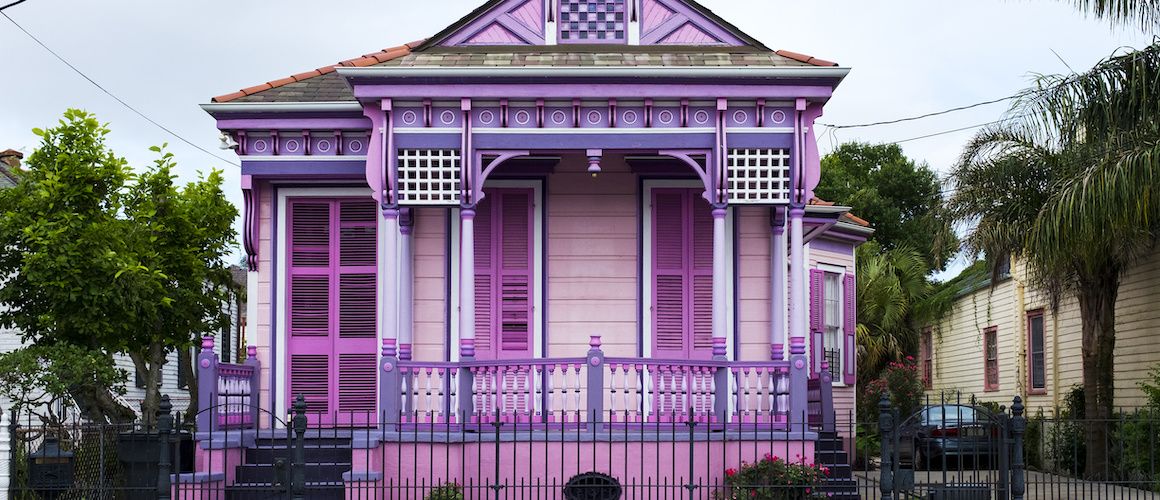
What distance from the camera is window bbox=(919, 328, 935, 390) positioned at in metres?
33.1

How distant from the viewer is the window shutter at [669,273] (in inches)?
587

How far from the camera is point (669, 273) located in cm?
1495

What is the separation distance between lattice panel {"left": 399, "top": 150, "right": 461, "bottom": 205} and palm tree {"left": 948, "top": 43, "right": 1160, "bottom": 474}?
6.39 meters

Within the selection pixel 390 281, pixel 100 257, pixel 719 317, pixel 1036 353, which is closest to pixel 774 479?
pixel 719 317

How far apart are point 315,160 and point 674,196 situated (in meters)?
3.80

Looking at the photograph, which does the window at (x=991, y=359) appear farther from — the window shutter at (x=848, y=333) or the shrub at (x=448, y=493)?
the shrub at (x=448, y=493)

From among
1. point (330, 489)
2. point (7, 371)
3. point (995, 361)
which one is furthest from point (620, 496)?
point (995, 361)

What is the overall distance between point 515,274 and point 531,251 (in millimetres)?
300

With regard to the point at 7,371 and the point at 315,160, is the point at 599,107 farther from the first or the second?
the point at 7,371

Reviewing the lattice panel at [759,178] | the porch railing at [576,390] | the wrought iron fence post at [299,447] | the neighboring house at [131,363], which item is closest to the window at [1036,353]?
the lattice panel at [759,178]

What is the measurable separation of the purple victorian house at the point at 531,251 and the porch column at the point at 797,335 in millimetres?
28

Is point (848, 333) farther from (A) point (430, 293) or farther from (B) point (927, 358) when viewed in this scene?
(B) point (927, 358)

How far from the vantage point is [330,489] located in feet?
42.9

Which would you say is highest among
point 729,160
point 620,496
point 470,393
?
point 729,160
